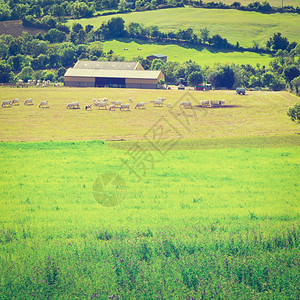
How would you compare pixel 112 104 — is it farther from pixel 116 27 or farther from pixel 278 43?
pixel 116 27

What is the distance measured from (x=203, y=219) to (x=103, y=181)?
9180 mm

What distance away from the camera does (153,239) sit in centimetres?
1661

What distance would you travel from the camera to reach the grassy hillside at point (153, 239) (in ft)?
47.2

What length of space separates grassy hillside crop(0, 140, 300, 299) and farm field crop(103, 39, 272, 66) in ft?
380

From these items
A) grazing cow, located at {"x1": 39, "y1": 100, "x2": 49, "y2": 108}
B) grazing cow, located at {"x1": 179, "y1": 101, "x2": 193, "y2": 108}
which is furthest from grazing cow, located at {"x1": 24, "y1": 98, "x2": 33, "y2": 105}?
grazing cow, located at {"x1": 179, "y1": 101, "x2": 193, "y2": 108}

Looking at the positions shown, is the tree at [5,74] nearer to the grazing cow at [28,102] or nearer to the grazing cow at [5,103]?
the grazing cow at [28,102]

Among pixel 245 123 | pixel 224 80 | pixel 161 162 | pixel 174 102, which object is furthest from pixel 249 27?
pixel 161 162

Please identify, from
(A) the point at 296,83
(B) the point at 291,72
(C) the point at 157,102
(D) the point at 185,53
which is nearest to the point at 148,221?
(C) the point at 157,102

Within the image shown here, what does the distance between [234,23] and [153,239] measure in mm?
178208

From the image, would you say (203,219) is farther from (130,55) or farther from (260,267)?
(130,55)

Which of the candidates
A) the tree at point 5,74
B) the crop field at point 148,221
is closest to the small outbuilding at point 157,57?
the tree at point 5,74

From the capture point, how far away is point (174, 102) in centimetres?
7144

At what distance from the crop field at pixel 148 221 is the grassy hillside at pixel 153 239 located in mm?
42

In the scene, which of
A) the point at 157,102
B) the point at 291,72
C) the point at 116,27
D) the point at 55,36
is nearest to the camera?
the point at 157,102
